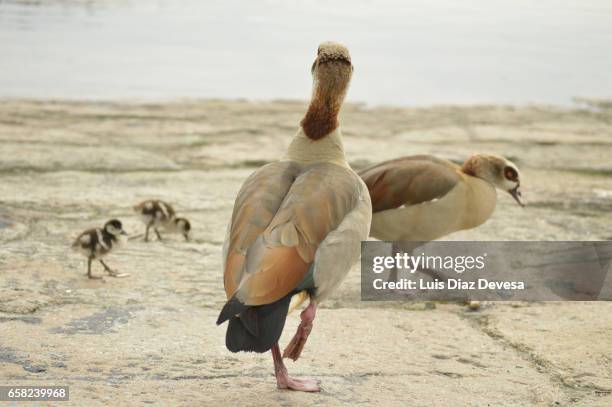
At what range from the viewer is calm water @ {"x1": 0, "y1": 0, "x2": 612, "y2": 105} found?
11.7m

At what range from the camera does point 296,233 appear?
11.2 ft

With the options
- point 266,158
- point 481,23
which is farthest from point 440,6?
point 266,158

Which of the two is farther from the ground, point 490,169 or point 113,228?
point 490,169

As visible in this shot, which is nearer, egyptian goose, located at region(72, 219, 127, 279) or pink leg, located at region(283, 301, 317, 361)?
pink leg, located at region(283, 301, 317, 361)

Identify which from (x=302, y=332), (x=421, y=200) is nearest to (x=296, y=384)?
(x=302, y=332)

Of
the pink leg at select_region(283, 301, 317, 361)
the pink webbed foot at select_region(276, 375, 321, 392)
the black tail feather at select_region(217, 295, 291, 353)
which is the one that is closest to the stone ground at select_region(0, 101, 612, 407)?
the pink webbed foot at select_region(276, 375, 321, 392)

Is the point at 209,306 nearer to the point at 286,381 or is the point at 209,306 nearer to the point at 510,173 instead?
the point at 286,381

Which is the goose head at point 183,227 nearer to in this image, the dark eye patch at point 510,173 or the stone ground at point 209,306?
the stone ground at point 209,306

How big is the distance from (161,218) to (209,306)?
48.8 inches

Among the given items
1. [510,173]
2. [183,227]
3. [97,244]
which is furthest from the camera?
[510,173]

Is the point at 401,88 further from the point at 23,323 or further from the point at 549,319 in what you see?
the point at 23,323

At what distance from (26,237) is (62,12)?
13519mm

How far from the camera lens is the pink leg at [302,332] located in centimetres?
355

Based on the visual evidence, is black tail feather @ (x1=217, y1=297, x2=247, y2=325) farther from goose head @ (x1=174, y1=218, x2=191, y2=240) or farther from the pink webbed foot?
goose head @ (x1=174, y1=218, x2=191, y2=240)
